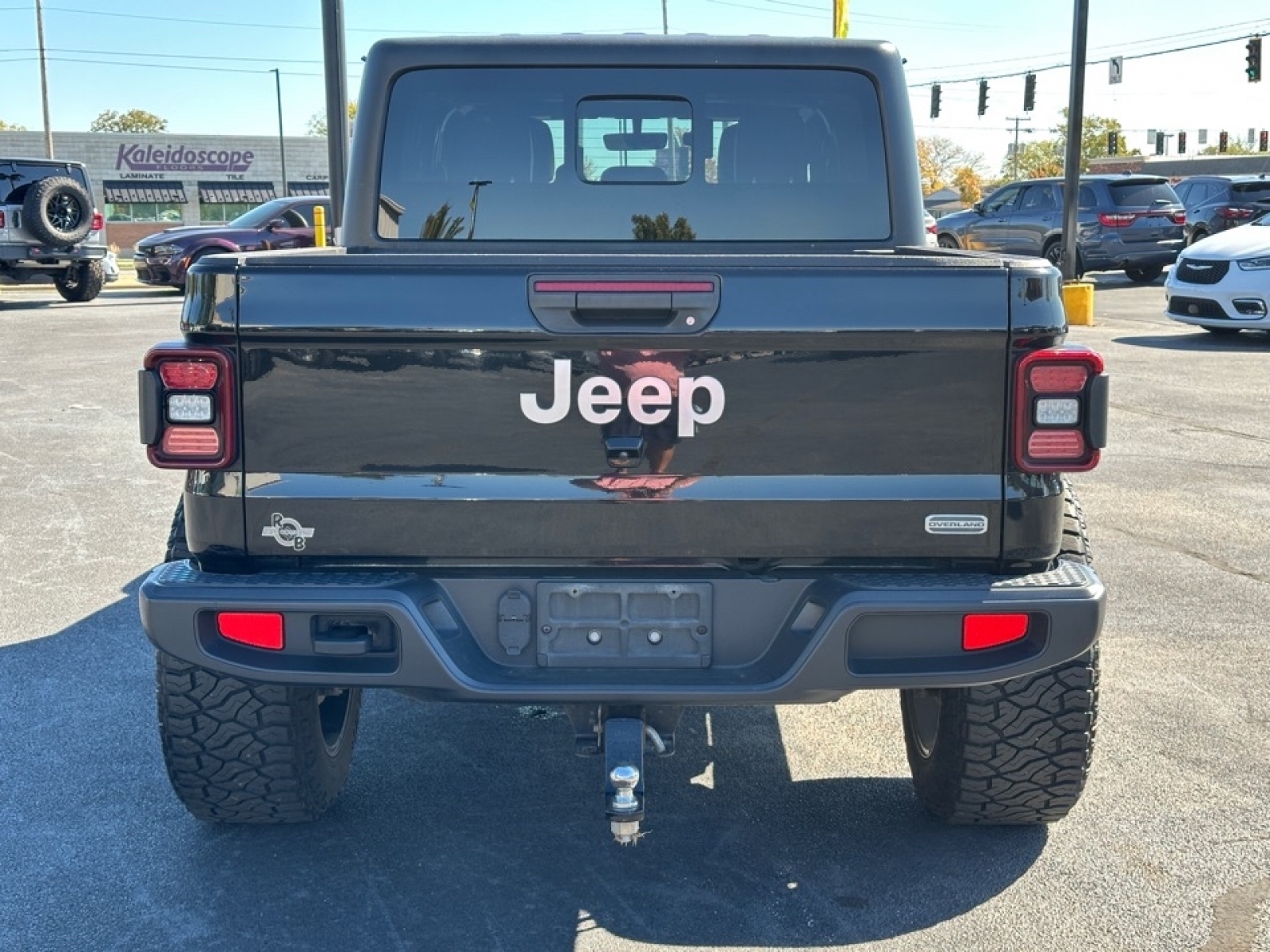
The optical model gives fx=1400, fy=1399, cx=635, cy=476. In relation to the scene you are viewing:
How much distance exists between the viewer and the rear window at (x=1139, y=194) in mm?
22172

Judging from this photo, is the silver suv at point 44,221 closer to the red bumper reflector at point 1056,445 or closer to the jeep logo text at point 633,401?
the jeep logo text at point 633,401

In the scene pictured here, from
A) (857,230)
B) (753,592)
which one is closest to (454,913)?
(753,592)

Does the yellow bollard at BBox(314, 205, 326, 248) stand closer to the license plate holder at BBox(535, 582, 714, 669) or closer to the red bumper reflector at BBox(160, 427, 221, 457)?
the red bumper reflector at BBox(160, 427, 221, 457)

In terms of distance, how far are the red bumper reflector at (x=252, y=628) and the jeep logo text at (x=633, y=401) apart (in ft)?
2.30

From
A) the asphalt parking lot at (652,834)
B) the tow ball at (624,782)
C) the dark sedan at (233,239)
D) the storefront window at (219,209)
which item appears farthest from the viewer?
the storefront window at (219,209)

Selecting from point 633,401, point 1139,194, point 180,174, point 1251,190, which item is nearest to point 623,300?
point 633,401

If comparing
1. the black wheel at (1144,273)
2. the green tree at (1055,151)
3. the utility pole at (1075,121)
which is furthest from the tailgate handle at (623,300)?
the green tree at (1055,151)

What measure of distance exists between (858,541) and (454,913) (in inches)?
49.2

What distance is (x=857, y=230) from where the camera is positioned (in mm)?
4262

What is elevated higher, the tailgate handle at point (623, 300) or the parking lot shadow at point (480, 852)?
the tailgate handle at point (623, 300)

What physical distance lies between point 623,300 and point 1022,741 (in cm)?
146

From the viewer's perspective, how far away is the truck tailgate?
290 cm

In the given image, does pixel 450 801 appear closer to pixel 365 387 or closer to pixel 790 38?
pixel 365 387

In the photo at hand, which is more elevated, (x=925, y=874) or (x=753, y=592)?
(x=753, y=592)
